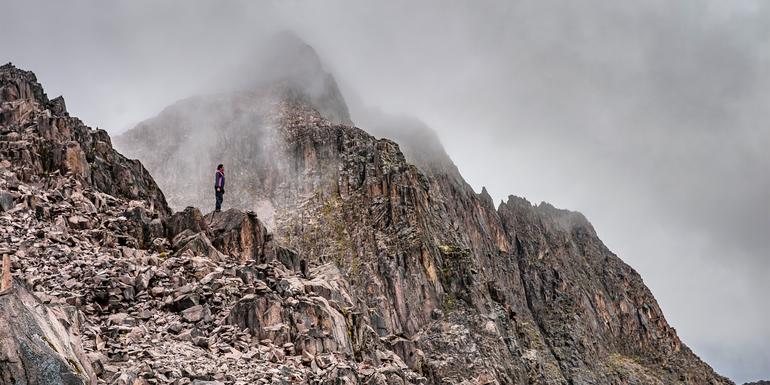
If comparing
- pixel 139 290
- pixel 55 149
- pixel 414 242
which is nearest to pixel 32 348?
pixel 139 290

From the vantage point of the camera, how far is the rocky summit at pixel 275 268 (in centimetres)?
2950

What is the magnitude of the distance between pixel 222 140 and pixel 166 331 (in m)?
118

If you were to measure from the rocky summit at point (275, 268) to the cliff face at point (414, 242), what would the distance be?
449mm

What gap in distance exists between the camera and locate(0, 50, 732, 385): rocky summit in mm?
29500

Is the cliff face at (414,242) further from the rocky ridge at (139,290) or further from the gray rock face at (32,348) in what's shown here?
the gray rock face at (32,348)

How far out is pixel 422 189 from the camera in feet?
441

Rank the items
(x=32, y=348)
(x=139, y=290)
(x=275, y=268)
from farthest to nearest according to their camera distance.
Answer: (x=275, y=268), (x=139, y=290), (x=32, y=348)

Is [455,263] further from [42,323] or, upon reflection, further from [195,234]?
[42,323]

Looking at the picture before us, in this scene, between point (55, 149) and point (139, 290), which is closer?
point (139, 290)

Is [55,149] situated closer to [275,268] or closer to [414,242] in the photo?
[275,268]

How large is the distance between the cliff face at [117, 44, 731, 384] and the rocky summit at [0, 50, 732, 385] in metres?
0.45

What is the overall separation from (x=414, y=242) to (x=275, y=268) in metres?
78.6

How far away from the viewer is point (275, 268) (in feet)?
137

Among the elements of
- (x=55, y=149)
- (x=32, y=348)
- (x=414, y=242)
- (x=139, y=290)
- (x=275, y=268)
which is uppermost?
(x=414, y=242)
